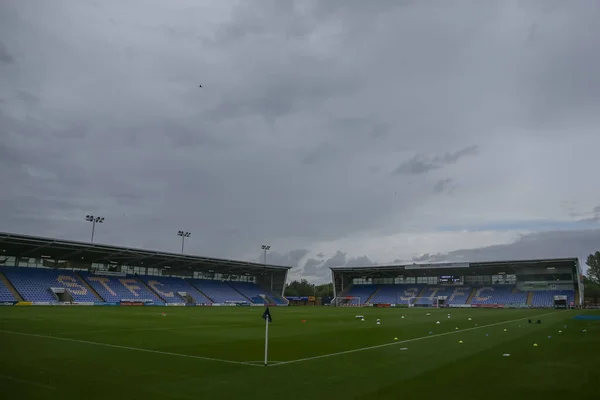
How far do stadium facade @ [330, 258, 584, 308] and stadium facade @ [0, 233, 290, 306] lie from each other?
2024 cm

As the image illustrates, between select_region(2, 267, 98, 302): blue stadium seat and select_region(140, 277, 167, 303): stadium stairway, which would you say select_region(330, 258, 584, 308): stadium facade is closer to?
select_region(140, 277, 167, 303): stadium stairway

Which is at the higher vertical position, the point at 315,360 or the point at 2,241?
the point at 2,241

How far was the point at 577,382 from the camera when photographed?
11008mm

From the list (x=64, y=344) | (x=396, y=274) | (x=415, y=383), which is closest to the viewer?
(x=415, y=383)

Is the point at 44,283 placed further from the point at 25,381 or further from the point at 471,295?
the point at 471,295

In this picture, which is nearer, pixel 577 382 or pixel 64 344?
pixel 577 382

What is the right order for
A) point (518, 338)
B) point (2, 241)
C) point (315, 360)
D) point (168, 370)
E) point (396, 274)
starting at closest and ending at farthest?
point (168, 370) < point (315, 360) < point (518, 338) < point (2, 241) < point (396, 274)

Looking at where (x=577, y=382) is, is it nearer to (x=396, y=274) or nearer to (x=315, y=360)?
(x=315, y=360)

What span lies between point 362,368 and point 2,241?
59.3 meters

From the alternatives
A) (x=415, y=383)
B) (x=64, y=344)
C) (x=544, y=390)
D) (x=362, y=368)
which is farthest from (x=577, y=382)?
(x=64, y=344)

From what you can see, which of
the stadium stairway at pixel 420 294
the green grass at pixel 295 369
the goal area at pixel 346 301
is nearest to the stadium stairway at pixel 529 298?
the stadium stairway at pixel 420 294

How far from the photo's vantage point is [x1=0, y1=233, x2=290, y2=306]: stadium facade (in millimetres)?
60125

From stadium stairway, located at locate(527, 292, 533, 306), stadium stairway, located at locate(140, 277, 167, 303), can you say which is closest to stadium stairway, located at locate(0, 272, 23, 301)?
stadium stairway, located at locate(140, 277, 167, 303)

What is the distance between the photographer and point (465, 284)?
320 ft
